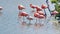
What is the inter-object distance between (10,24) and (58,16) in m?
0.45

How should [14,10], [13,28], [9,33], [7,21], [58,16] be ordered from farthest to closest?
[14,10], [58,16], [7,21], [13,28], [9,33]

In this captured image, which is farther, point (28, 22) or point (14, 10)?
point (14, 10)

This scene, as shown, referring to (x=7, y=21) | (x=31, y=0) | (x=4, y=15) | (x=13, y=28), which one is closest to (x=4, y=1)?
(x=31, y=0)

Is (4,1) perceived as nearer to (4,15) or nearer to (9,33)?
(4,15)

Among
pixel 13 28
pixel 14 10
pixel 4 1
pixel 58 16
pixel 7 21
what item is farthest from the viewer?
pixel 4 1

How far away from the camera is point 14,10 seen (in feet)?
7.68

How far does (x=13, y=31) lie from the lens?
1.70m

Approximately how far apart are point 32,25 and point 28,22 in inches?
3.2

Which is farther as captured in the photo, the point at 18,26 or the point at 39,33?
the point at 18,26

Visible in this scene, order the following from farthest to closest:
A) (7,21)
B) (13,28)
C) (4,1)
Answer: (4,1) → (7,21) → (13,28)

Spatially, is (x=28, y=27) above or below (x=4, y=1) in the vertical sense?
below

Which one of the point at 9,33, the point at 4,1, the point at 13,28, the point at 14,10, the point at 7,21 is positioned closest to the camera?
the point at 9,33

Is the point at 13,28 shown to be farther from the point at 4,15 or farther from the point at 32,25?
the point at 4,15

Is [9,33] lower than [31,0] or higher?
lower
